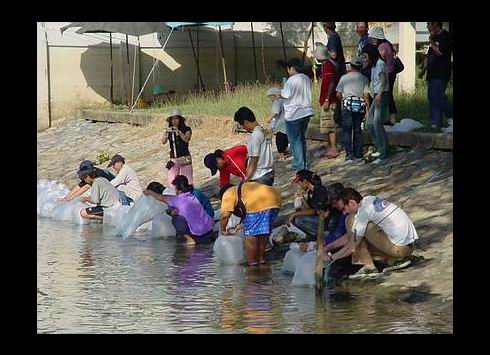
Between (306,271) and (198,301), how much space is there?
3.59 feet

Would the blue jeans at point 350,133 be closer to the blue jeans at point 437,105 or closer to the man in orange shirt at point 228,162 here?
the blue jeans at point 437,105

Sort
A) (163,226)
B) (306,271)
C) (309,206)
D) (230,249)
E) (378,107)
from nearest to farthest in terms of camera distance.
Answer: (306,271)
(309,206)
(230,249)
(163,226)
(378,107)

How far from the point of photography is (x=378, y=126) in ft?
50.9

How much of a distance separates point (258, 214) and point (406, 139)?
15.6 ft

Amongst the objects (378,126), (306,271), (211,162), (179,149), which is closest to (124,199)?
(179,149)

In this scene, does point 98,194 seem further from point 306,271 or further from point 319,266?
point 319,266

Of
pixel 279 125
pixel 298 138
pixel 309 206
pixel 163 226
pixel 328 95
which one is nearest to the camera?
pixel 309 206

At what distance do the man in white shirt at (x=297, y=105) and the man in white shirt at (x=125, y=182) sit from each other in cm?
232

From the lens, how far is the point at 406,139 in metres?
16.1

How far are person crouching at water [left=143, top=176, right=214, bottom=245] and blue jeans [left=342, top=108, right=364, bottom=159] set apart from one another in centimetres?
291

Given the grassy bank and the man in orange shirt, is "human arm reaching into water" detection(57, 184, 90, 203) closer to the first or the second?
the man in orange shirt

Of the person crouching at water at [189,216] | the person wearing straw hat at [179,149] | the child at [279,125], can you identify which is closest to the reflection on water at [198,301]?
the person crouching at water at [189,216]

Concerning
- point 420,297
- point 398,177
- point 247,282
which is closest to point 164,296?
point 247,282

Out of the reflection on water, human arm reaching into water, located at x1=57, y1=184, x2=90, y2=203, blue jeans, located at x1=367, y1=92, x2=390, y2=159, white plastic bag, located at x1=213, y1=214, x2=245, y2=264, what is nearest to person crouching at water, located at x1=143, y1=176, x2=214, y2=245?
the reflection on water
